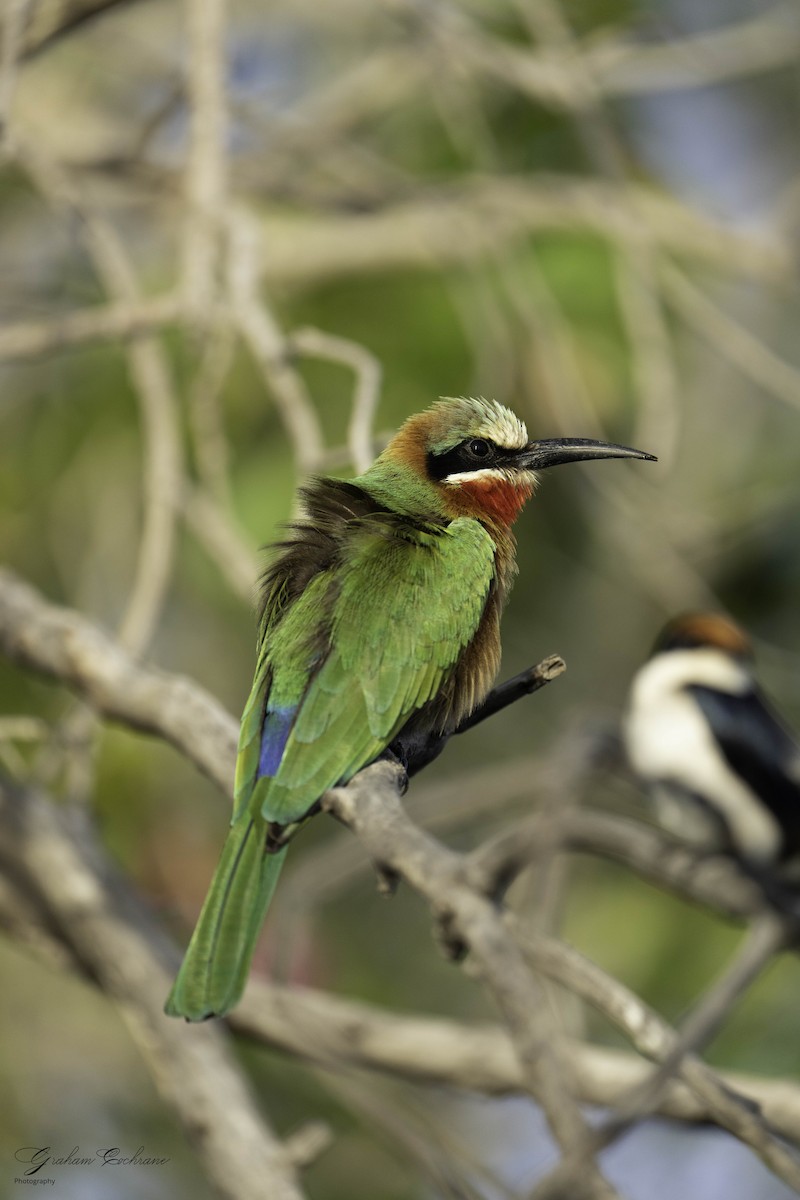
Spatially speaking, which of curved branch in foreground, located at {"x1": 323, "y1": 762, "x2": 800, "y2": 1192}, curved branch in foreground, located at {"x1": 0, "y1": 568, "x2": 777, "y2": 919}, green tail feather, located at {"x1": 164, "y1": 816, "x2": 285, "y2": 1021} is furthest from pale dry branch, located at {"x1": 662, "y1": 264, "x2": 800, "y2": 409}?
curved branch in foreground, located at {"x1": 323, "y1": 762, "x2": 800, "y2": 1192}

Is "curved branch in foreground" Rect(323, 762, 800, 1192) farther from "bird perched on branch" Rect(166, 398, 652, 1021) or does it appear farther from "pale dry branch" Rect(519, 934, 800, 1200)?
"bird perched on branch" Rect(166, 398, 652, 1021)

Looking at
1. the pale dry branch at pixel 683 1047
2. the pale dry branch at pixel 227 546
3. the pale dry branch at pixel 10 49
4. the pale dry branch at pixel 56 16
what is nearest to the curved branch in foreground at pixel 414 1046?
the pale dry branch at pixel 683 1047

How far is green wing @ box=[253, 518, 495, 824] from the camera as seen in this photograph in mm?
2115

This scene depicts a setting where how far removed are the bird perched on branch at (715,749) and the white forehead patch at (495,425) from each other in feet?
10.0

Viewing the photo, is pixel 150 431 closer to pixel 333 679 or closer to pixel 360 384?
pixel 360 384

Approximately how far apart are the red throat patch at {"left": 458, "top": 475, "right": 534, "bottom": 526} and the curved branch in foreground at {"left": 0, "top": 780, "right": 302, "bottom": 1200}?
37.0 inches

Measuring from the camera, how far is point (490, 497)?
2.54m

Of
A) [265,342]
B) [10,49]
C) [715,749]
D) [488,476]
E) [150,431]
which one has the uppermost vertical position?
[10,49]

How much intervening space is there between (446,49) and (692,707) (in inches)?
125

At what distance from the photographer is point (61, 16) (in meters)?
2.81

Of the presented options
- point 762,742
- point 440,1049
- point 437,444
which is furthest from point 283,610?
point 762,742

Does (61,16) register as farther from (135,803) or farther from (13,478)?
(135,803)

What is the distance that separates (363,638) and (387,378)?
7.92 ft

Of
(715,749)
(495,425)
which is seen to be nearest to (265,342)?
(495,425)
